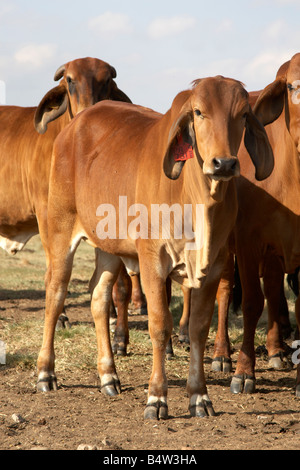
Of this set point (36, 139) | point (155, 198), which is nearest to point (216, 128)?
A: point (155, 198)

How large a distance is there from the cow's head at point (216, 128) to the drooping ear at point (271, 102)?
65 cm

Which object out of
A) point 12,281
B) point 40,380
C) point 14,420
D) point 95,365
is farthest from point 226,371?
point 12,281

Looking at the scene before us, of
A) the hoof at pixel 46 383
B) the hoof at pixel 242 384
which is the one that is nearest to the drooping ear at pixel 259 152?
the hoof at pixel 242 384

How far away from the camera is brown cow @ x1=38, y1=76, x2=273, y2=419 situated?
15.9 feet

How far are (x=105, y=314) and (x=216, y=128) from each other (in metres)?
2.16

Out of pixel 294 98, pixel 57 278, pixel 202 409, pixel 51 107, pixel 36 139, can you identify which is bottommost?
pixel 202 409

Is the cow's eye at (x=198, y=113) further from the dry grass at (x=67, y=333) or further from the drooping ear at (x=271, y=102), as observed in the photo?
the dry grass at (x=67, y=333)

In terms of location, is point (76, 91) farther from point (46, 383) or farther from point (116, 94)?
point (46, 383)

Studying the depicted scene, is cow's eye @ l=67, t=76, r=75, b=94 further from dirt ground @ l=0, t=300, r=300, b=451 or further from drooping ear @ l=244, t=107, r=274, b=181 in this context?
drooping ear @ l=244, t=107, r=274, b=181

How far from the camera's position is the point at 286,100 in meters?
5.75

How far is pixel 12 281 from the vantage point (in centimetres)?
1155

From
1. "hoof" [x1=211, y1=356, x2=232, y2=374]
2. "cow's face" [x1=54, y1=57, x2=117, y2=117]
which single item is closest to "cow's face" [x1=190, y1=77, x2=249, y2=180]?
"hoof" [x1=211, y1=356, x2=232, y2=374]
